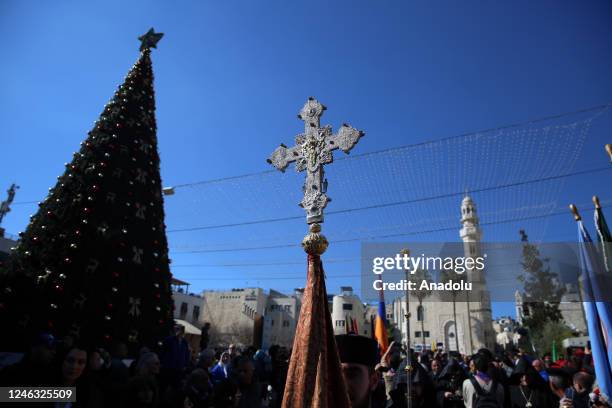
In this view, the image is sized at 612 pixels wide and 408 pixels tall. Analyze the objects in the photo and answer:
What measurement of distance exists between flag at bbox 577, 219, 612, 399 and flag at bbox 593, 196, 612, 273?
12 centimetres

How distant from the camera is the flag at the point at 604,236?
614 centimetres

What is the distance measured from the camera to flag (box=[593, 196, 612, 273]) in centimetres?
614

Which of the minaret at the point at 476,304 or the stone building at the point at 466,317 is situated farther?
the minaret at the point at 476,304

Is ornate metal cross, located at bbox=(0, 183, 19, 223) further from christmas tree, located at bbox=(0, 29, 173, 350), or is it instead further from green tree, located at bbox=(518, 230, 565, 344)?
green tree, located at bbox=(518, 230, 565, 344)

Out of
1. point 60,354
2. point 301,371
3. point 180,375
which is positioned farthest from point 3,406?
point 301,371

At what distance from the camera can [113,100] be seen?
901 centimetres

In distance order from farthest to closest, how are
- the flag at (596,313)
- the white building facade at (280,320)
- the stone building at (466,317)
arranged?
the white building facade at (280,320)
the stone building at (466,317)
the flag at (596,313)

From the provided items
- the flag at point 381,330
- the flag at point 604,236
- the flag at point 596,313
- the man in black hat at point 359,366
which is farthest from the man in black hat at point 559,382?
the flag at point 381,330

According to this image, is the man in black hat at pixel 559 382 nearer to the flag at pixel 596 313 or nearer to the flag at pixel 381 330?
the flag at pixel 596 313

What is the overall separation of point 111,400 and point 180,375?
1.89 m

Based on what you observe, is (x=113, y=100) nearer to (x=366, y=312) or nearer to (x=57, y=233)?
(x=57, y=233)

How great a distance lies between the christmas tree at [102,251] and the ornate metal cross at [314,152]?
513cm

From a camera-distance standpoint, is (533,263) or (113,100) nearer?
(113,100)

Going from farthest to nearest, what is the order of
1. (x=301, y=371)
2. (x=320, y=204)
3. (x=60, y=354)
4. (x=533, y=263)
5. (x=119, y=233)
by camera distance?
(x=533, y=263) → (x=119, y=233) → (x=60, y=354) → (x=320, y=204) → (x=301, y=371)
